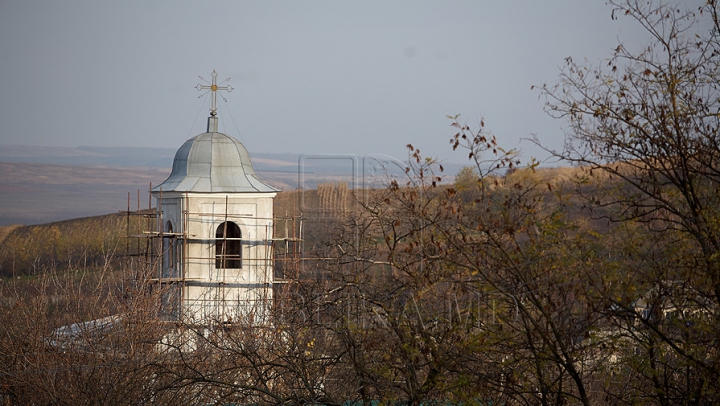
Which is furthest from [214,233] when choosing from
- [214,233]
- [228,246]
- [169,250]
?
[169,250]

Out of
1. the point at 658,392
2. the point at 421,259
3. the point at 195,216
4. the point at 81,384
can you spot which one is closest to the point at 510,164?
the point at 421,259

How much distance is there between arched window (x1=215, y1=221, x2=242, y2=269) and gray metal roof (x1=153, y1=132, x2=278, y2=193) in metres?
0.91

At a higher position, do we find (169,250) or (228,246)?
(228,246)

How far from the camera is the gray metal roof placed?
1917 cm

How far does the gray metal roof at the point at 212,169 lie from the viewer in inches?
755

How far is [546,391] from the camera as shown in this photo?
953 cm

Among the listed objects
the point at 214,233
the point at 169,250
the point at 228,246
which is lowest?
the point at 169,250

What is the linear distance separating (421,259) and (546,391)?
7.21ft

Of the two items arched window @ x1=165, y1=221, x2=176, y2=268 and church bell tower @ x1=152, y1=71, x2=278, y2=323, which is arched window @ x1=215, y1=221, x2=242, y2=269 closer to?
church bell tower @ x1=152, y1=71, x2=278, y2=323

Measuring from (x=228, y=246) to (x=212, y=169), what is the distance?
5.90ft

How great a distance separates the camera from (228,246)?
20.0 meters

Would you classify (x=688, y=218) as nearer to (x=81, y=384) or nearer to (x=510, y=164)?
(x=510, y=164)

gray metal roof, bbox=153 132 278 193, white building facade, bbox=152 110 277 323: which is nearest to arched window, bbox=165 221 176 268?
white building facade, bbox=152 110 277 323

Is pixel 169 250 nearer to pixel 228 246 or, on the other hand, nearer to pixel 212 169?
pixel 228 246
